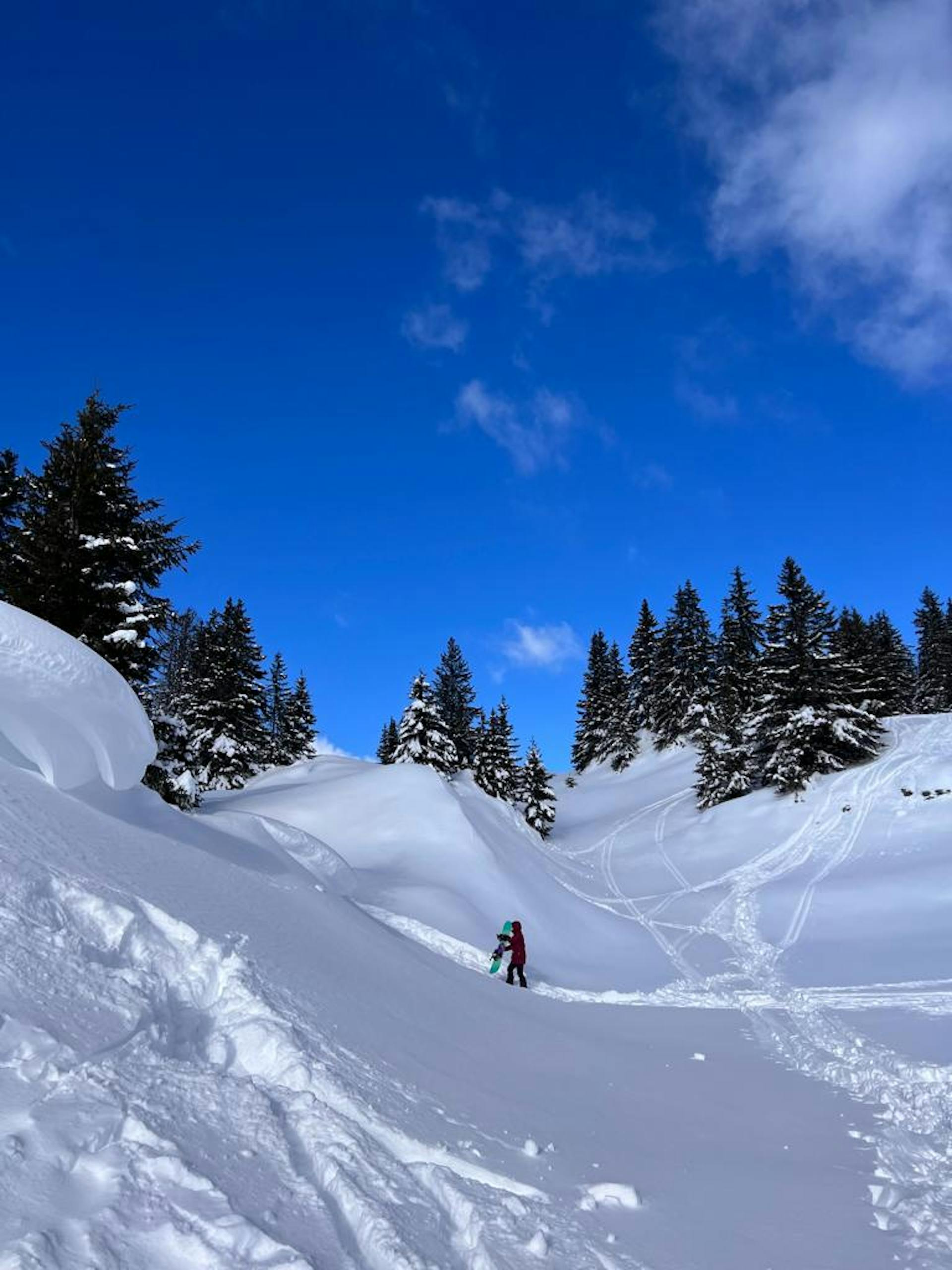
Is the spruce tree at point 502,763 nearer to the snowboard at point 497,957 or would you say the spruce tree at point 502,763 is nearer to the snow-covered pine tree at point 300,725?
the snow-covered pine tree at point 300,725

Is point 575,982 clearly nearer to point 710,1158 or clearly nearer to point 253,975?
point 710,1158

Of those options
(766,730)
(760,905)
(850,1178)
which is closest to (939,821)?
(760,905)

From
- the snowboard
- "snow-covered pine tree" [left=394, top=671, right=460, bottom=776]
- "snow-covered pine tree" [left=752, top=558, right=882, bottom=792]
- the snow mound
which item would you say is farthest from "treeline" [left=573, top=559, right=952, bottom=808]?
the snow mound

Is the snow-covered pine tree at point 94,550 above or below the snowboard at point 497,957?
above

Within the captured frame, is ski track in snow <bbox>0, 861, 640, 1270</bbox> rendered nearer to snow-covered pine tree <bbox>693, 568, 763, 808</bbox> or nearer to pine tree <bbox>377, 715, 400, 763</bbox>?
snow-covered pine tree <bbox>693, 568, 763, 808</bbox>

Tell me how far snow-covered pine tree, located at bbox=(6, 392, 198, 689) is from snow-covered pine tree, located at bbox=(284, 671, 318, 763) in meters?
33.2

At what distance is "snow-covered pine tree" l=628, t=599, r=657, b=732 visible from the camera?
5988 cm

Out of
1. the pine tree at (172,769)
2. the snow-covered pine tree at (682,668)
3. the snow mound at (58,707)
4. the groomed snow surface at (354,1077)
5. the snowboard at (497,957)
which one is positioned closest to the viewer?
the groomed snow surface at (354,1077)

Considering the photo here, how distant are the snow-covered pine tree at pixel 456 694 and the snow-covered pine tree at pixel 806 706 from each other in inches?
1157

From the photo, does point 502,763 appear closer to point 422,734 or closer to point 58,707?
point 422,734

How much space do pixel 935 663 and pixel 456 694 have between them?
4185cm

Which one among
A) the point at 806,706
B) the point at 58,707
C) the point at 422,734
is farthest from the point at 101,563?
the point at 806,706

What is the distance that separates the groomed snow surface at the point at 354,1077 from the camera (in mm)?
2918

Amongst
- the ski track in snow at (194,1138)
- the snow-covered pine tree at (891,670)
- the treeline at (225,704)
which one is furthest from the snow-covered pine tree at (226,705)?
the snow-covered pine tree at (891,670)
